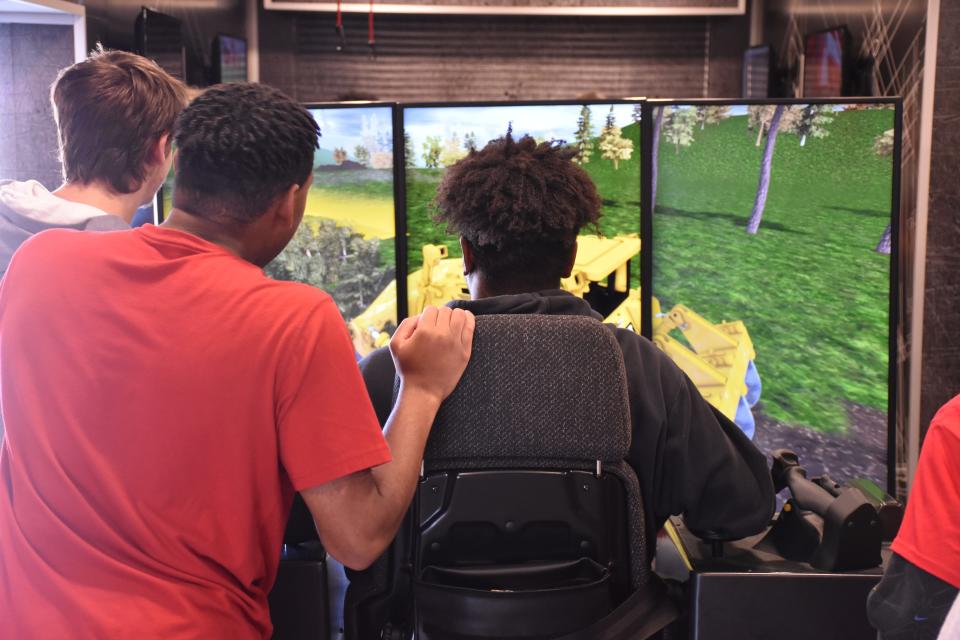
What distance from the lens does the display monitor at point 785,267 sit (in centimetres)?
343

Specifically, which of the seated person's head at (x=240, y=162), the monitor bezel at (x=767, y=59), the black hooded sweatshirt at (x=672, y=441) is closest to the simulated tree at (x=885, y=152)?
the monitor bezel at (x=767, y=59)

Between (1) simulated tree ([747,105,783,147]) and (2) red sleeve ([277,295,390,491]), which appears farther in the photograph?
(1) simulated tree ([747,105,783,147])

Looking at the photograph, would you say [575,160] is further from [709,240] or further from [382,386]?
[382,386]

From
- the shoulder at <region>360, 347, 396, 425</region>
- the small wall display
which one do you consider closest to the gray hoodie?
the shoulder at <region>360, 347, 396, 425</region>

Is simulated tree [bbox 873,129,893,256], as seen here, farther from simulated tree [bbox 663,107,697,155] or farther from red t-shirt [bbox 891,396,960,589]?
red t-shirt [bbox 891,396,960,589]

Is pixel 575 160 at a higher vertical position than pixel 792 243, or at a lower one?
higher

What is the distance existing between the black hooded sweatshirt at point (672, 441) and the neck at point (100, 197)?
624mm

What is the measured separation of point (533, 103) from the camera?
11.2 ft

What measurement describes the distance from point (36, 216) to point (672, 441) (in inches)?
50.8

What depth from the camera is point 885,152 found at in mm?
3412

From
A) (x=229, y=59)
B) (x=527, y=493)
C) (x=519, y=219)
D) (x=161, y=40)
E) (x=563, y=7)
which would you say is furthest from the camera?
(x=563, y=7)

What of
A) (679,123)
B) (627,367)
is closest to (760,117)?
(679,123)

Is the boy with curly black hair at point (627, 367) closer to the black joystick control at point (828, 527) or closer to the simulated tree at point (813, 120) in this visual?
the black joystick control at point (828, 527)

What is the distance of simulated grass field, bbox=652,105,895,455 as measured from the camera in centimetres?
343
